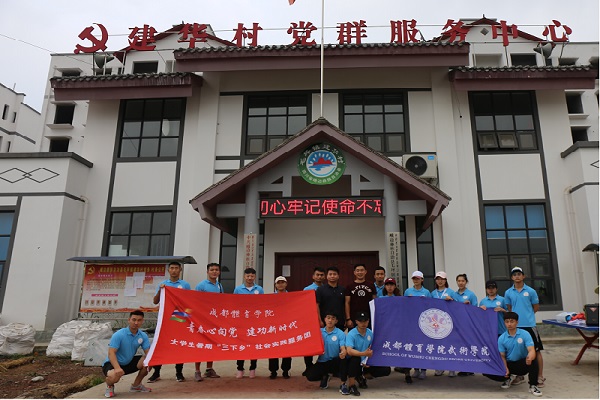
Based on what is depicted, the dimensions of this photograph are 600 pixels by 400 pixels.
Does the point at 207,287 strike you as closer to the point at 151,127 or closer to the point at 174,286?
the point at 174,286

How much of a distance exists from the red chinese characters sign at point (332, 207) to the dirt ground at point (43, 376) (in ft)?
14.4

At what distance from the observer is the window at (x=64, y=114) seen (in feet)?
105

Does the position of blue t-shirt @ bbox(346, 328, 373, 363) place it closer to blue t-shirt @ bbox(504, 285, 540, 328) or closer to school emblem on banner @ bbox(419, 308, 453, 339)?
school emblem on banner @ bbox(419, 308, 453, 339)

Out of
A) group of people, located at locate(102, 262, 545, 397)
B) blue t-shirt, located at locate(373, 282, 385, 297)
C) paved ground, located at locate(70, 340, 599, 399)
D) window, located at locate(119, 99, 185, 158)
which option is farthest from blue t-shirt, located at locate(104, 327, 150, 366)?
window, located at locate(119, 99, 185, 158)

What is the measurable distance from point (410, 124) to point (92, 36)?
9.26 m

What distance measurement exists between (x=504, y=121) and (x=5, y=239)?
13326 millimetres

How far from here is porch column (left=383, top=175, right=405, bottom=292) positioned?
852cm

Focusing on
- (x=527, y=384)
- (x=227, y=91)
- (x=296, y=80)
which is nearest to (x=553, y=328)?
(x=527, y=384)

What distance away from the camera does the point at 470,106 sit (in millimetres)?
11703

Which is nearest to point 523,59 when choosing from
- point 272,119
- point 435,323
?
point 272,119

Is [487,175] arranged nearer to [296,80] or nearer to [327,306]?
[296,80]

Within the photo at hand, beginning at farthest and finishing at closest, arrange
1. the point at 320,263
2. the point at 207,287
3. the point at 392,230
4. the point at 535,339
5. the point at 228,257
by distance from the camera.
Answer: the point at 228,257 → the point at 320,263 → the point at 392,230 → the point at 207,287 → the point at 535,339

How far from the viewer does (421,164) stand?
11000 millimetres

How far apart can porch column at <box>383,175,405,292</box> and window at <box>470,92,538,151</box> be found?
3.99 meters
